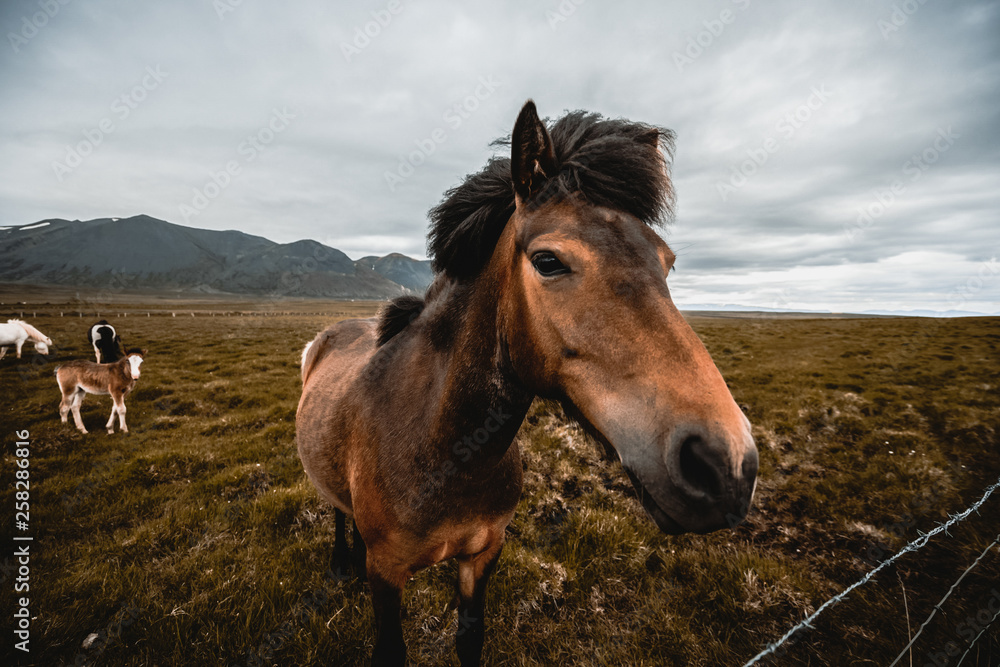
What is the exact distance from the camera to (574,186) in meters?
1.91

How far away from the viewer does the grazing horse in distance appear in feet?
37.6

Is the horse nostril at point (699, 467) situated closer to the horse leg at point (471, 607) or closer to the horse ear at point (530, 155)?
the horse ear at point (530, 155)

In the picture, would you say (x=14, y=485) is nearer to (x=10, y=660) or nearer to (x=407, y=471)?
(x=10, y=660)

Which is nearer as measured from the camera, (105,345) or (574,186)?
(574,186)

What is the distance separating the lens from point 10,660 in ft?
9.71

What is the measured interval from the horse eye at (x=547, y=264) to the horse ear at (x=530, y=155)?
366 mm

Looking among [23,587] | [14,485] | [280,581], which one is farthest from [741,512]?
[14,485]

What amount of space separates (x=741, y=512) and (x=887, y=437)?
1031 cm

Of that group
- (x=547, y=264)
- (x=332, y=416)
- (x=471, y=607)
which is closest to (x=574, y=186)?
(x=547, y=264)

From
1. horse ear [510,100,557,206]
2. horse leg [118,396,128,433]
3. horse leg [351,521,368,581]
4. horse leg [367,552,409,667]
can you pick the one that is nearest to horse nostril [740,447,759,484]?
horse ear [510,100,557,206]

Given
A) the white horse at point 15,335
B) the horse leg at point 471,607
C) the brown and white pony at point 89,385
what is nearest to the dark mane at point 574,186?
the horse leg at point 471,607

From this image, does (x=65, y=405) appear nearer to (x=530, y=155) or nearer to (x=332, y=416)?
(x=332, y=416)

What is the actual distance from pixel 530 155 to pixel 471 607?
135 inches

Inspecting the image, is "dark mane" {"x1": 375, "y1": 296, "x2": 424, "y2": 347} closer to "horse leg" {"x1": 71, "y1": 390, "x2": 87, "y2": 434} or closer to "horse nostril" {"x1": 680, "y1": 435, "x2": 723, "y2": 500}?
"horse nostril" {"x1": 680, "y1": 435, "x2": 723, "y2": 500}
